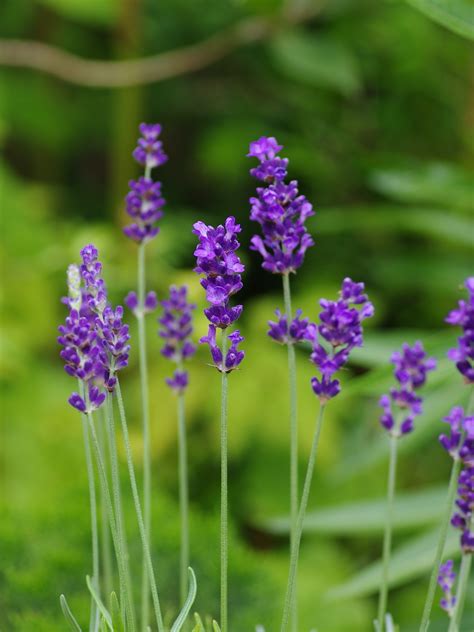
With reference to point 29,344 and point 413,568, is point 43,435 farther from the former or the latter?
point 413,568

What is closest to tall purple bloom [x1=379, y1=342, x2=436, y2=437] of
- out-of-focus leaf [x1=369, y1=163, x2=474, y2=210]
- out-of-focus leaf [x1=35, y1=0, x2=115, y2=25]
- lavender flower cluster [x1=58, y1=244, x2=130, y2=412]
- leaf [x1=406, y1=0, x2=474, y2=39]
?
lavender flower cluster [x1=58, y1=244, x2=130, y2=412]

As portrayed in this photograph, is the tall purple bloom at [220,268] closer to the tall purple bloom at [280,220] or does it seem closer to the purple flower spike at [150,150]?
the tall purple bloom at [280,220]

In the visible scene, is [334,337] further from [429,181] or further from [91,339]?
[429,181]

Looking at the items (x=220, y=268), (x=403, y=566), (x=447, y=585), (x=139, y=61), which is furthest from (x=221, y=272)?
(x=139, y=61)

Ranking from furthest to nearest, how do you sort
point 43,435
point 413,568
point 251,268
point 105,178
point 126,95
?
point 105,178
point 251,268
point 126,95
point 43,435
point 413,568

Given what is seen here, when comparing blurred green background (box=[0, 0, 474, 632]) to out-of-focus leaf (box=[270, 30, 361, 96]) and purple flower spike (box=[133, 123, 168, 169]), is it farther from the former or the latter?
purple flower spike (box=[133, 123, 168, 169])

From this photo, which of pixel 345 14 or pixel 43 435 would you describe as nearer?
pixel 43 435

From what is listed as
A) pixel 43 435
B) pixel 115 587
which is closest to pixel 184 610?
pixel 115 587
